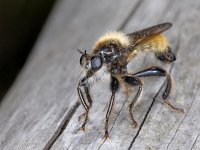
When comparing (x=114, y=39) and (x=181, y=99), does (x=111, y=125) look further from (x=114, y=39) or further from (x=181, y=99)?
(x=114, y=39)

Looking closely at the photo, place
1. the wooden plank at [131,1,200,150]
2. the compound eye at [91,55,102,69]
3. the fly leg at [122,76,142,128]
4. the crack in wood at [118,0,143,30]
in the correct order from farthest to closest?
the crack in wood at [118,0,143,30]
the compound eye at [91,55,102,69]
the fly leg at [122,76,142,128]
the wooden plank at [131,1,200,150]

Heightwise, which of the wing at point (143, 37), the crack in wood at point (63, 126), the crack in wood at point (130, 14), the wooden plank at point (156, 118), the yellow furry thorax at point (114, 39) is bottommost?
the crack in wood at point (63, 126)

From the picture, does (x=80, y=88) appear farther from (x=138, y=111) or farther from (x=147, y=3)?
(x=147, y=3)

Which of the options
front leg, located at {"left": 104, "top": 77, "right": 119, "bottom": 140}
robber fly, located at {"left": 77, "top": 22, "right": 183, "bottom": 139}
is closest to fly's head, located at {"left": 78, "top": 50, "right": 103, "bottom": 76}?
robber fly, located at {"left": 77, "top": 22, "right": 183, "bottom": 139}

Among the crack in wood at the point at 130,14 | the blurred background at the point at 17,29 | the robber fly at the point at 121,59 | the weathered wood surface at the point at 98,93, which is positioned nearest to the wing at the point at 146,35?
the robber fly at the point at 121,59

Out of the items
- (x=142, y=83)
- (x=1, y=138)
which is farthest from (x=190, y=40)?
(x=1, y=138)

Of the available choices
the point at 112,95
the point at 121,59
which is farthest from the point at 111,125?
the point at 121,59

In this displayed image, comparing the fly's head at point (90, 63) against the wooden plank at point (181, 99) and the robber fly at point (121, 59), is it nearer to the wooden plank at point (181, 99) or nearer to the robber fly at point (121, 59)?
the robber fly at point (121, 59)

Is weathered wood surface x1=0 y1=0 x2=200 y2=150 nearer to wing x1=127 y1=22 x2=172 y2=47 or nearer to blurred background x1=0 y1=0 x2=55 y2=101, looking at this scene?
wing x1=127 y1=22 x2=172 y2=47
